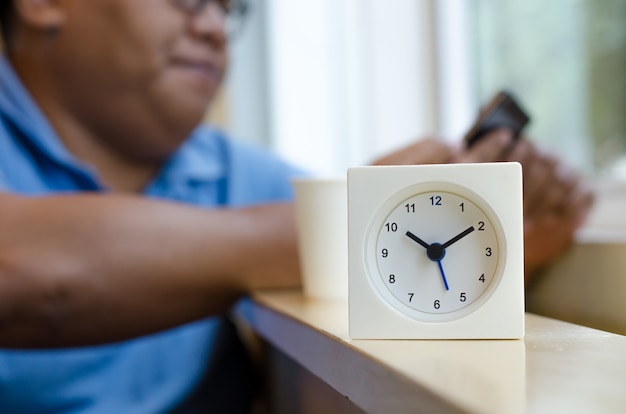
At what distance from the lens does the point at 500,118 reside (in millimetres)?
796

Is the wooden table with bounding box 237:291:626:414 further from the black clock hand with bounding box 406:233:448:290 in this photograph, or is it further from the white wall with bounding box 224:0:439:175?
the white wall with bounding box 224:0:439:175

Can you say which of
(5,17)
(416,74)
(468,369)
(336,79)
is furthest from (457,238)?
(336,79)

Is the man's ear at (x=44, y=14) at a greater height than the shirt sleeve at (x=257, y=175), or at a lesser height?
greater

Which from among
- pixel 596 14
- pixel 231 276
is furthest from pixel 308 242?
pixel 596 14

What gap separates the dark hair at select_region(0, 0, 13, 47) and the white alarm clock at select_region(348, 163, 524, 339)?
103 centimetres

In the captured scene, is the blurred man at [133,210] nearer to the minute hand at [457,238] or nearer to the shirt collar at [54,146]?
the shirt collar at [54,146]

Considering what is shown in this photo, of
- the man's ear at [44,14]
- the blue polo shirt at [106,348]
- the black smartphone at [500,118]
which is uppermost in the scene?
the man's ear at [44,14]

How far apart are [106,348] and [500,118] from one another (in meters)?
0.63

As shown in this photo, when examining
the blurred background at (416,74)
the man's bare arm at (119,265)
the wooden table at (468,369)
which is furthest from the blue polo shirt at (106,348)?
the wooden table at (468,369)

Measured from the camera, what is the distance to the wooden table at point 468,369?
32 cm

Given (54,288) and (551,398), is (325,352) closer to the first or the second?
(551,398)

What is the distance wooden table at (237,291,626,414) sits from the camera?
321 mm

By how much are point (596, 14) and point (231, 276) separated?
1019mm

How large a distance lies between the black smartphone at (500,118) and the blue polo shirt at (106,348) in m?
0.52
